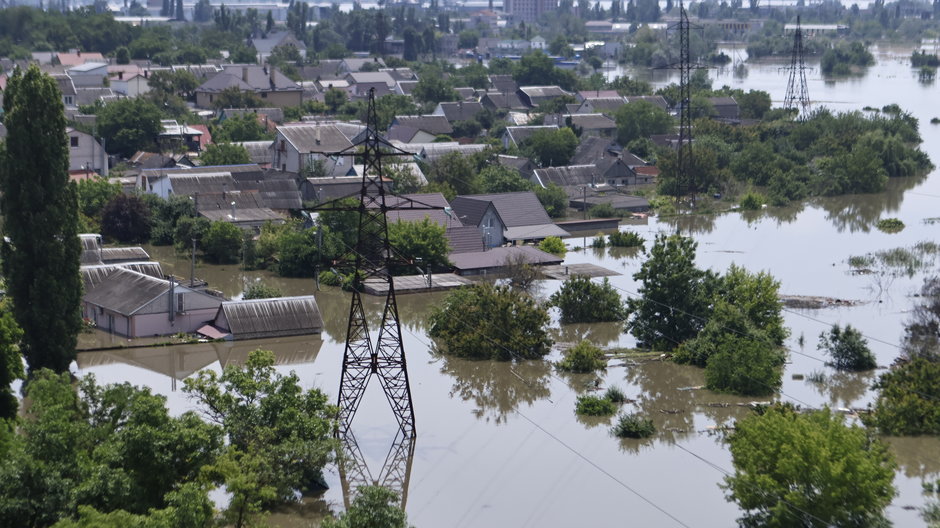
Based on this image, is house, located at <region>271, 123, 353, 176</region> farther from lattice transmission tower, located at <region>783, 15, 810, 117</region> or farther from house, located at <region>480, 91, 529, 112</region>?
lattice transmission tower, located at <region>783, 15, 810, 117</region>

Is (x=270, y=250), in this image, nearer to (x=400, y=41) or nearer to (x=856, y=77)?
(x=856, y=77)

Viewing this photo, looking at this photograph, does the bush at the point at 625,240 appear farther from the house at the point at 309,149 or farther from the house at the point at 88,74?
the house at the point at 88,74

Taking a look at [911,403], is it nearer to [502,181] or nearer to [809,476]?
[809,476]

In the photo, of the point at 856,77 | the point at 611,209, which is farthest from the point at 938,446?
the point at 856,77

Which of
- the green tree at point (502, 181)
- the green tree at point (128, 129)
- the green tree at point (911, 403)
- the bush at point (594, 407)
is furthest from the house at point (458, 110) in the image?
the green tree at point (911, 403)

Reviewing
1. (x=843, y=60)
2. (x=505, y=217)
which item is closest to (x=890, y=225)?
(x=505, y=217)

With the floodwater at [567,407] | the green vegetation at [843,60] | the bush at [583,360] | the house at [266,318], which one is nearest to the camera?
the floodwater at [567,407]

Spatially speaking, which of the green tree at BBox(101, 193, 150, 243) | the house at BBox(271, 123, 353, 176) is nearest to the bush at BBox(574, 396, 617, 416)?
the green tree at BBox(101, 193, 150, 243)

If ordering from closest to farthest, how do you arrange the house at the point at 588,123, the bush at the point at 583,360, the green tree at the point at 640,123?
the bush at the point at 583,360 < the green tree at the point at 640,123 < the house at the point at 588,123
